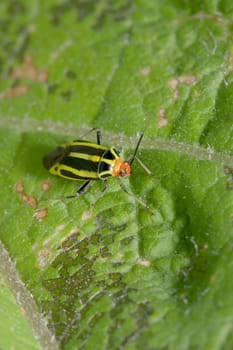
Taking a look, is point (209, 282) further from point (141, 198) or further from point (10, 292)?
point (10, 292)

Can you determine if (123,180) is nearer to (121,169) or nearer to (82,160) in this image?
(121,169)

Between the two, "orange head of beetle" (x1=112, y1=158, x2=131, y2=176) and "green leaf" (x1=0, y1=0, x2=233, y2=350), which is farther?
"orange head of beetle" (x1=112, y1=158, x2=131, y2=176)

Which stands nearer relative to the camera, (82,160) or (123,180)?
(123,180)

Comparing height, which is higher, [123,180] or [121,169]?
[121,169]

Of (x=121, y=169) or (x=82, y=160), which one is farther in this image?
(x=82, y=160)

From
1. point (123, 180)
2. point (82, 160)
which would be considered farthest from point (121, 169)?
point (82, 160)

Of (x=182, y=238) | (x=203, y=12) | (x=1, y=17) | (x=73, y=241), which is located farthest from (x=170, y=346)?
(x=1, y=17)
